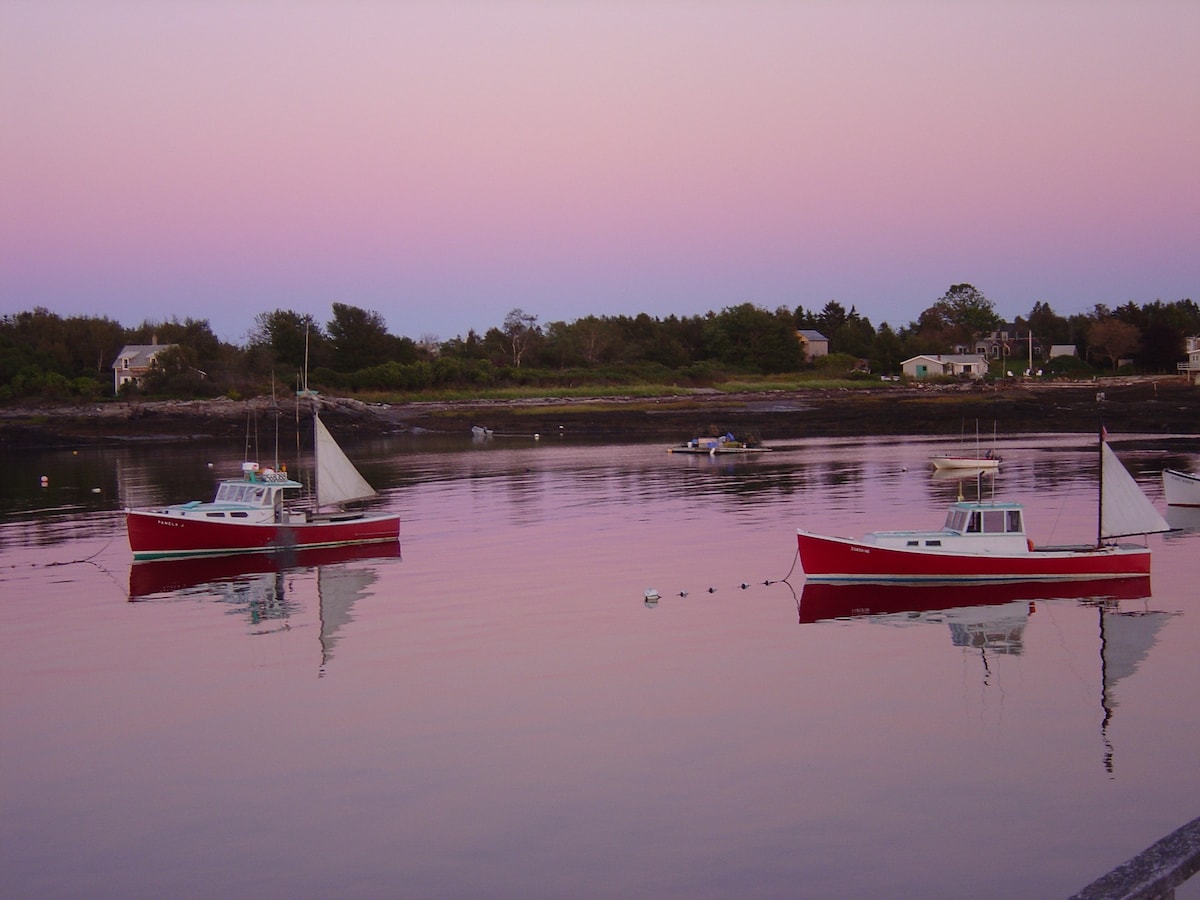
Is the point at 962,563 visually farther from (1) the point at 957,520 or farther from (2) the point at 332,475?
(2) the point at 332,475

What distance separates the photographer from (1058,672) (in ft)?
75.4

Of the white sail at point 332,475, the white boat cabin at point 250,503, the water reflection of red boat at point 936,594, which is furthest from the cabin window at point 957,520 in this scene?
the white boat cabin at point 250,503

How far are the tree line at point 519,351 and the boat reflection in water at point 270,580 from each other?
83476 millimetres

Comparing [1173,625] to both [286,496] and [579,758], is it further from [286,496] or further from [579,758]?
[286,496]

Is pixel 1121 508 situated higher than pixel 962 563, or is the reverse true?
pixel 1121 508

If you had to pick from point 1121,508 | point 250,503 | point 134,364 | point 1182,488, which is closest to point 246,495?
point 250,503

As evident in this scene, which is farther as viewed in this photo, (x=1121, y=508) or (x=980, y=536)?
(x=1121, y=508)

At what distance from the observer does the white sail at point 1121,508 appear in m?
31.1

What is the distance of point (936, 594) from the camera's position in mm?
30375

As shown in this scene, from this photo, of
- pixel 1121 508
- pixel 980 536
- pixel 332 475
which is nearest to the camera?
pixel 980 536

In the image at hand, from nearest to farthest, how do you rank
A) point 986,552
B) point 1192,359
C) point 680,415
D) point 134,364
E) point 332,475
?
point 986,552 < point 332,475 < point 680,415 < point 134,364 < point 1192,359

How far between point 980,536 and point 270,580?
2105 cm

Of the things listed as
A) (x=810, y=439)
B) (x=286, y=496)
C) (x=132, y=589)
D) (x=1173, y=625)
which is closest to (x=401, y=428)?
(x=810, y=439)

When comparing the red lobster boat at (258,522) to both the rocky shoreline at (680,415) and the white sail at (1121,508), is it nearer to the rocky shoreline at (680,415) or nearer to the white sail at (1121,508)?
the white sail at (1121,508)
